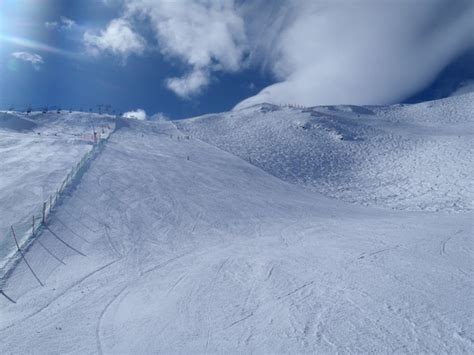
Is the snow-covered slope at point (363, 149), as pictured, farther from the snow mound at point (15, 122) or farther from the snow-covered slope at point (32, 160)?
the snow mound at point (15, 122)

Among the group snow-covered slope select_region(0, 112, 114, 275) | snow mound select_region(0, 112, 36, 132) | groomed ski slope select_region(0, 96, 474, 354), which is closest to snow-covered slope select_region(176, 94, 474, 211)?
groomed ski slope select_region(0, 96, 474, 354)

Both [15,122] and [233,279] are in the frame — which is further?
[15,122]

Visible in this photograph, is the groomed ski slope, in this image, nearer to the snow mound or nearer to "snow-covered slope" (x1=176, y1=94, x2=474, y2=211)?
"snow-covered slope" (x1=176, y1=94, x2=474, y2=211)

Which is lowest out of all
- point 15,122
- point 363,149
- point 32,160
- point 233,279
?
point 233,279

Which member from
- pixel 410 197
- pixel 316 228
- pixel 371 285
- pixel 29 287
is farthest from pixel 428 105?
pixel 29 287

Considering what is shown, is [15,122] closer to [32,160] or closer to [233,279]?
[32,160]

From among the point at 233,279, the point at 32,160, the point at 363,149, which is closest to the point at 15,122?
the point at 32,160

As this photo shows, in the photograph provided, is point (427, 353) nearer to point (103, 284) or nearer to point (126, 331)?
point (126, 331)

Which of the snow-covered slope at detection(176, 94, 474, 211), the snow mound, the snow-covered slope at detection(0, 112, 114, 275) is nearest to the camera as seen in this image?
the snow-covered slope at detection(0, 112, 114, 275)
